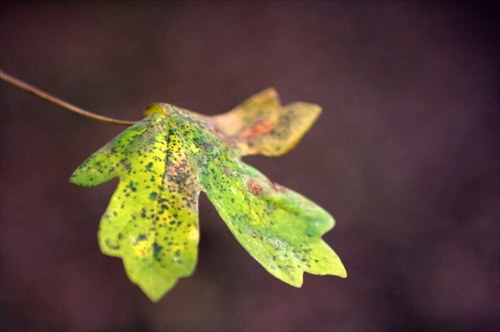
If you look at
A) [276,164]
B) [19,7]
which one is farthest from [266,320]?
[19,7]

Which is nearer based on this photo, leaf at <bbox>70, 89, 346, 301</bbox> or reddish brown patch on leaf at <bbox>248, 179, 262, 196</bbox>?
leaf at <bbox>70, 89, 346, 301</bbox>

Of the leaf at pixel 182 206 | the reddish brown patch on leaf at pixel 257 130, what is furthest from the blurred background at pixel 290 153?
the leaf at pixel 182 206

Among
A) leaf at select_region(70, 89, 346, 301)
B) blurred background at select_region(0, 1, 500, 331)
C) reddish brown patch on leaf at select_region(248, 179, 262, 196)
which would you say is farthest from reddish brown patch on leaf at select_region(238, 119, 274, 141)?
blurred background at select_region(0, 1, 500, 331)

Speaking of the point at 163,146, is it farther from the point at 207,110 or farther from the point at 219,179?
the point at 207,110

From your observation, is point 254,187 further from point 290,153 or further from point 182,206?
point 290,153

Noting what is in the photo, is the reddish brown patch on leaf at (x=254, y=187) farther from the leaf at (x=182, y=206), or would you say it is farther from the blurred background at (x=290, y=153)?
the blurred background at (x=290, y=153)

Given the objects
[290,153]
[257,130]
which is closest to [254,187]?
[257,130]

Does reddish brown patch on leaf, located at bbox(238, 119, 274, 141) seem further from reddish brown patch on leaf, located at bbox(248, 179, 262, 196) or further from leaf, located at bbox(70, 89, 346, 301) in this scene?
reddish brown patch on leaf, located at bbox(248, 179, 262, 196)
